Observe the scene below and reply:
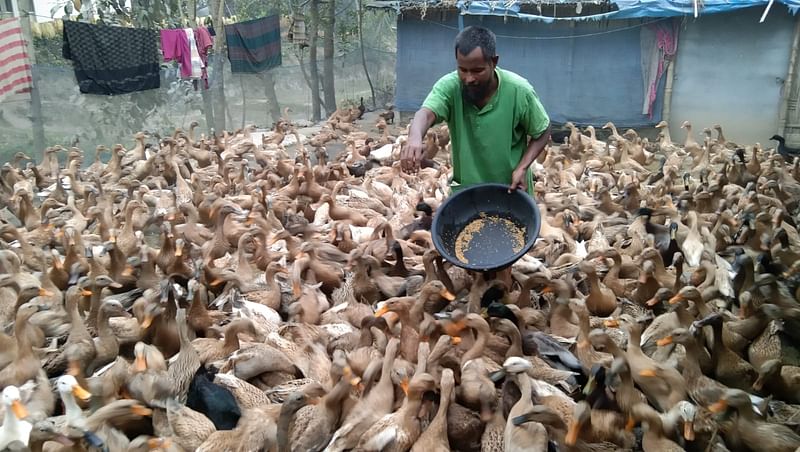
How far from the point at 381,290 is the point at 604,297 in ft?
5.79

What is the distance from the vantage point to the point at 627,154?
10312 mm

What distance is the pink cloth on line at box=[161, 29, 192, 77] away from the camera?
1294 centimetres

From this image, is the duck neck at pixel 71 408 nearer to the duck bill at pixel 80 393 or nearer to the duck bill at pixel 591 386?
the duck bill at pixel 80 393

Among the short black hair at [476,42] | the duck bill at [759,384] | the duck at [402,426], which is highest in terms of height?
the short black hair at [476,42]

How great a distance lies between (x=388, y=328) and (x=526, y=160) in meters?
1.48

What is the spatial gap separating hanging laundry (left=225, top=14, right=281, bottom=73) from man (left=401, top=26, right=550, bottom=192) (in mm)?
12042

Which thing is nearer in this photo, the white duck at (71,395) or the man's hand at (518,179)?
the white duck at (71,395)

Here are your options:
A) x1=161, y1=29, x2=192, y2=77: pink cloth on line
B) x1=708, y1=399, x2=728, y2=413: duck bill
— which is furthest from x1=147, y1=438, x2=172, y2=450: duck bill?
x1=161, y1=29, x2=192, y2=77: pink cloth on line

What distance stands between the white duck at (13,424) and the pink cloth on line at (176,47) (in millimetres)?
10764

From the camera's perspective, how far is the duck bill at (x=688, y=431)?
10.8ft

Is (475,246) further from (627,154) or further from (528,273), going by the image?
(627,154)

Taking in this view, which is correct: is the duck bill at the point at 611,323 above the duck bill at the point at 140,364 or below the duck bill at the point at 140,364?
below

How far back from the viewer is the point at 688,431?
330 centimetres

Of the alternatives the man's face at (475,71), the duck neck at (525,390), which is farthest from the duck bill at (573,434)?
the man's face at (475,71)
